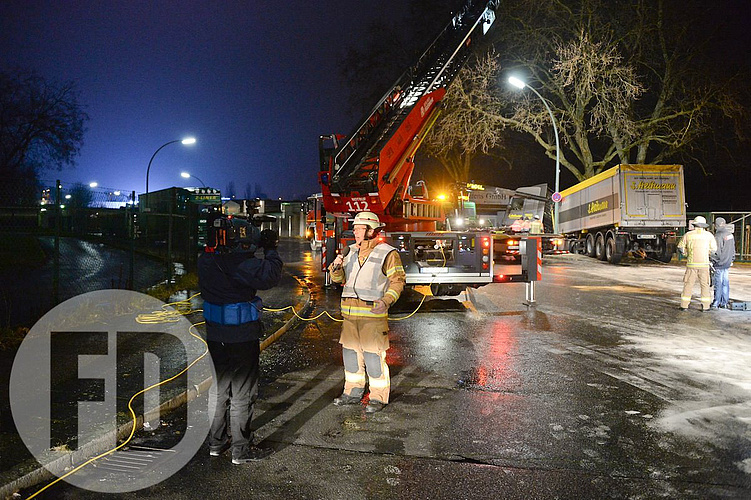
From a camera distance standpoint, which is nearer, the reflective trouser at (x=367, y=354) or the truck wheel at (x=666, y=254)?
the reflective trouser at (x=367, y=354)

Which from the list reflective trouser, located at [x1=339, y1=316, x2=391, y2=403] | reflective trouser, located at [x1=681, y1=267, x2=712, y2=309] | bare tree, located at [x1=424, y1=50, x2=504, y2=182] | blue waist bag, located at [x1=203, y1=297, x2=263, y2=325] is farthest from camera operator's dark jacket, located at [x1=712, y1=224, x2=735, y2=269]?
bare tree, located at [x1=424, y1=50, x2=504, y2=182]

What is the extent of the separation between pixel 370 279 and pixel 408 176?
6956 millimetres

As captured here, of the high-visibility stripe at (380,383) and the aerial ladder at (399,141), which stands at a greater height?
the aerial ladder at (399,141)

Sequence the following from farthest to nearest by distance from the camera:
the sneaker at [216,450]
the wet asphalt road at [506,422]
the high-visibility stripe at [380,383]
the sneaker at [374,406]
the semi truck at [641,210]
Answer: the semi truck at [641,210] → the high-visibility stripe at [380,383] → the sneaker at [374,406] → the sneaker at [216,450] → the wet asphalt road at [506,422]

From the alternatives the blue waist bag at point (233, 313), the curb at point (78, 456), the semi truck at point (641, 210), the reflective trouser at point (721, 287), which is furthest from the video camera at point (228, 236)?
the semi truck at point (641, 210)

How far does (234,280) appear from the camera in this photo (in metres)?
4.39

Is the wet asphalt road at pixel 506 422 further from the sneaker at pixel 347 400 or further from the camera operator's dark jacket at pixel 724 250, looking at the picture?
the camera operator's dark jacket at pixel 724 250

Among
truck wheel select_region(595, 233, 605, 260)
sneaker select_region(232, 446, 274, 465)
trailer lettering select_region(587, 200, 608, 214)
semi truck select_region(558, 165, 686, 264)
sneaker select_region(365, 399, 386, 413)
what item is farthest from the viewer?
truck wheel select_region(595, 233, 605, 260)

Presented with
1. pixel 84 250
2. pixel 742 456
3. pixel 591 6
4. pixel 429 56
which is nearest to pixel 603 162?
pixel 591 6

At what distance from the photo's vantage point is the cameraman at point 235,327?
436cm

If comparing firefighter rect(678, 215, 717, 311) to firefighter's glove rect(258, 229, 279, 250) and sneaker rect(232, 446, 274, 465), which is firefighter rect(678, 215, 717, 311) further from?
sneaker rect(232, 446, 274, 465)

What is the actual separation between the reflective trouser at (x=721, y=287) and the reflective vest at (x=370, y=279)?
9.24 metres

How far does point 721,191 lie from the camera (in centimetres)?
4619

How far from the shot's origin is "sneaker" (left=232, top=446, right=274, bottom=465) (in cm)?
430
